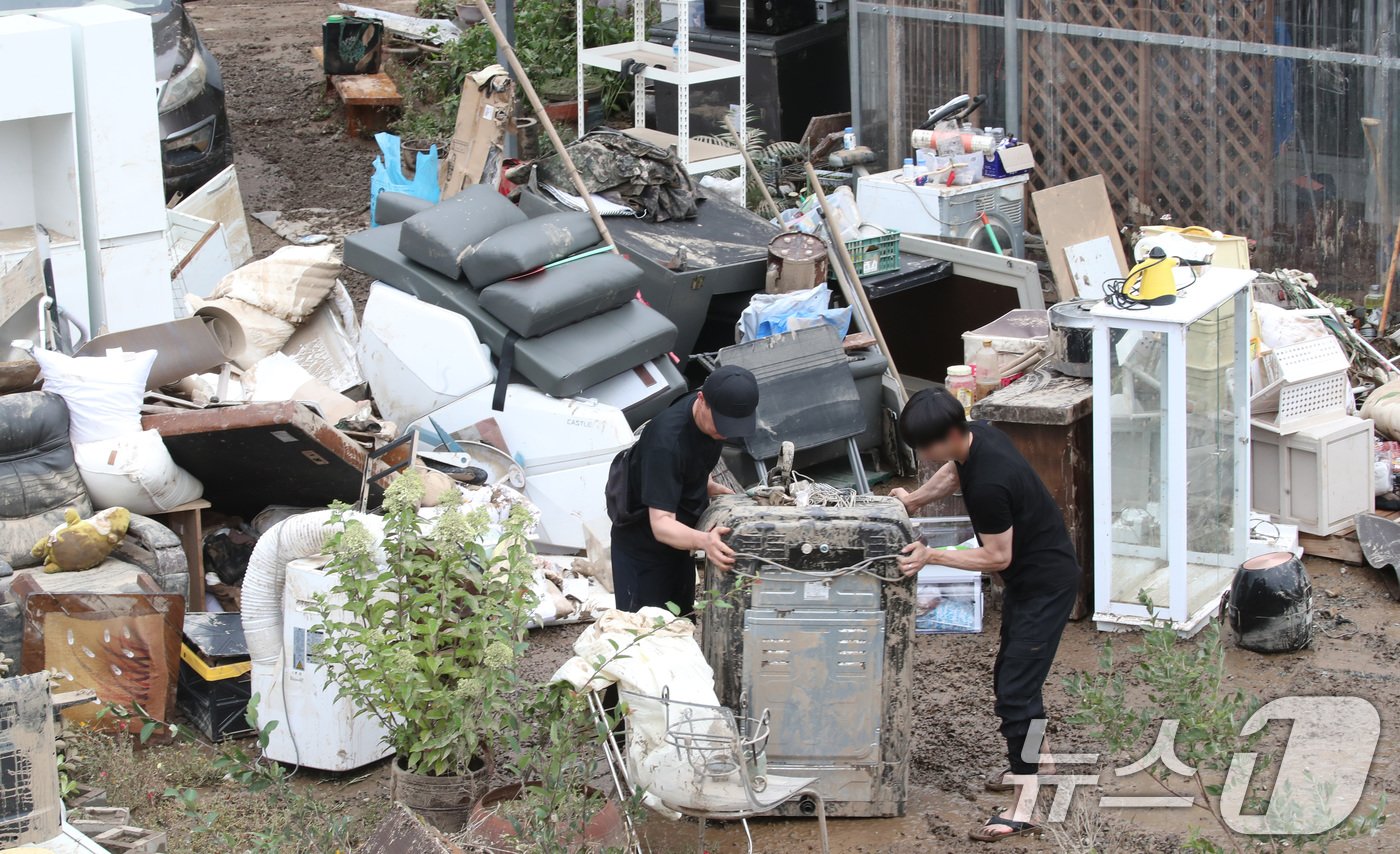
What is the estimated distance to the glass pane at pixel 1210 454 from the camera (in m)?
6.39

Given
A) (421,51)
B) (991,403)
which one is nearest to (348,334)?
(991,403)

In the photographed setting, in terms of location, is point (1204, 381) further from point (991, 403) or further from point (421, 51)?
point (421, 51)

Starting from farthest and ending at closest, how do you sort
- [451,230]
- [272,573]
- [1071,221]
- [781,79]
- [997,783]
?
[781,79]
[1071,221]
[451,230]
[272,573]
[997,783]

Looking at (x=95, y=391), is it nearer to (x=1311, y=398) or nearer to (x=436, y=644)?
(x=436, y=644)

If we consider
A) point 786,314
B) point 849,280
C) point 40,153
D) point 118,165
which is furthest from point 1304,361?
point 40,153

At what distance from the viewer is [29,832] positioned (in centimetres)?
428

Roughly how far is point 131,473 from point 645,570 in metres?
A: 2.46

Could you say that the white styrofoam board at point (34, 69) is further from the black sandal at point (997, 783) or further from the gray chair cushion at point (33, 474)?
the black sandal at point (997, 783)

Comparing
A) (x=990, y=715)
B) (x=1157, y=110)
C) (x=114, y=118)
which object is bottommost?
(x=990, y=715)

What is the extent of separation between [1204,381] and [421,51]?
32.5 ft

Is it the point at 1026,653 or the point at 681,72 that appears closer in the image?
the point at 1026,653

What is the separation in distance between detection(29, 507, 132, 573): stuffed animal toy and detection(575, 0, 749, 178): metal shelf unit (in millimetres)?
4667

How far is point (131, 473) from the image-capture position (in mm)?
6340

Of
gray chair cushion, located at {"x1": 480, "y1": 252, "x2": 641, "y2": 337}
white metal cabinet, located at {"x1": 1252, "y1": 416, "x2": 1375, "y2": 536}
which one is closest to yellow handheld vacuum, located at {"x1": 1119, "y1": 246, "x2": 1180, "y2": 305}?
white metal cabinet, located at {"x1": 1252, "y1": 416, "x2": 1375, "y2": 536}
